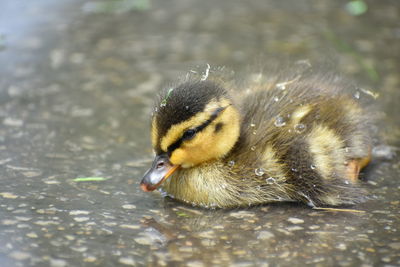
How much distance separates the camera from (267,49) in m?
5.69

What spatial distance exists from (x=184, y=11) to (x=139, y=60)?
4.80ft

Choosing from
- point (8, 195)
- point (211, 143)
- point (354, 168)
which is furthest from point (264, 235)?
point (8, 195)

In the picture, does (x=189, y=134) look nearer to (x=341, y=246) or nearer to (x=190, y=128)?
(x=190, y=128)

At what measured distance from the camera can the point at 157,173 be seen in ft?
9.95

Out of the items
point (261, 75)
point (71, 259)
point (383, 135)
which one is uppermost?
point (261, 75)

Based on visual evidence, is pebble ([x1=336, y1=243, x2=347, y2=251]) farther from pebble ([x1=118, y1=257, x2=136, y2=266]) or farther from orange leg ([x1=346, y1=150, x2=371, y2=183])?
pebble ([x1=118, y1=257, x2=136, y2=266])

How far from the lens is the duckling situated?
3010 mm

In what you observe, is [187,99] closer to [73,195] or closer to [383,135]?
[73,195]

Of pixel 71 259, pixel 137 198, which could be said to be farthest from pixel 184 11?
pixel 71 259

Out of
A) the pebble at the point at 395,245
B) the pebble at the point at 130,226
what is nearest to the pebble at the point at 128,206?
the pebble at the point at 130,226

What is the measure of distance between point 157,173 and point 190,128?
273 mm

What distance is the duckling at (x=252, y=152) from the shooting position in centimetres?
301

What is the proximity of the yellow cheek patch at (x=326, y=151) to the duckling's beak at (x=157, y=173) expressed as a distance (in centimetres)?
69

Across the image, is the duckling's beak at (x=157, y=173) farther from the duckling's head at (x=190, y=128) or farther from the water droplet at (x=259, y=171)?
the water droplet at (x=259, y=171)
